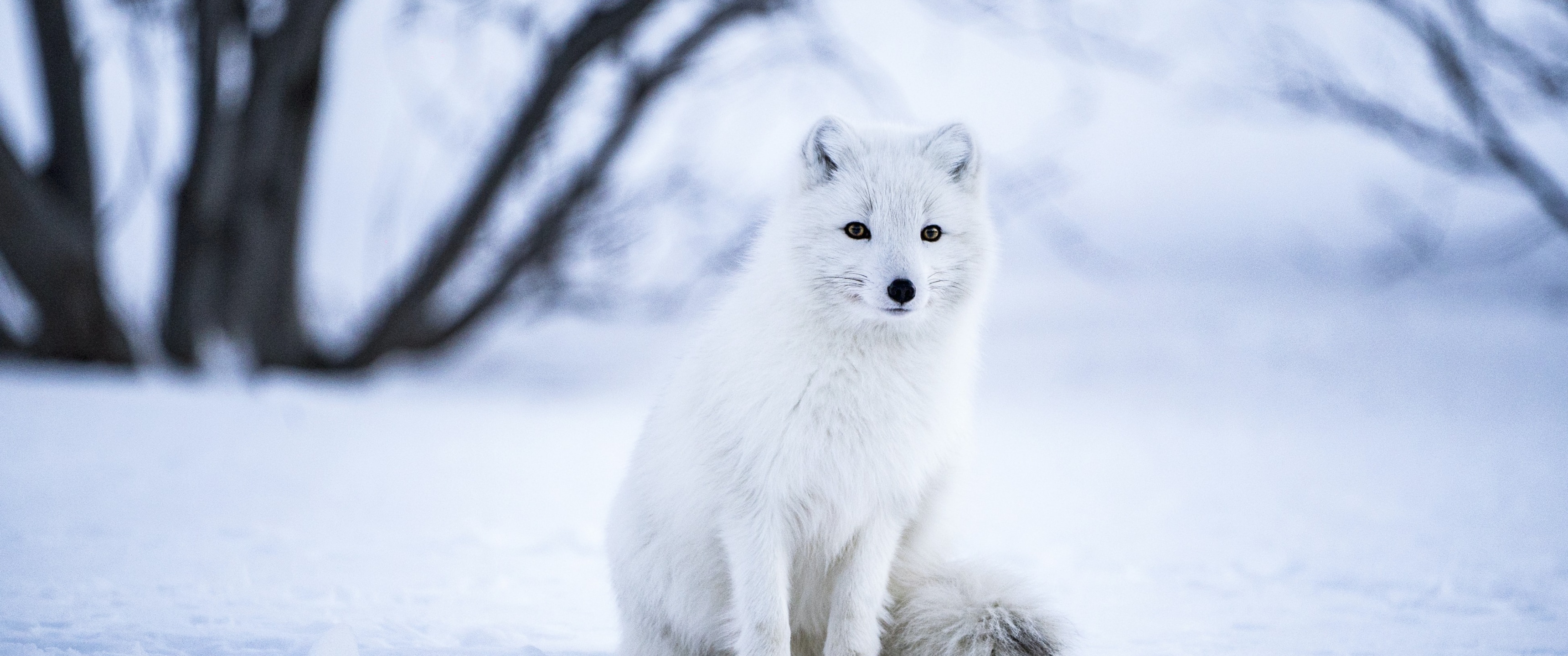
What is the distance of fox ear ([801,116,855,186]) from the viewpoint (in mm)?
2596

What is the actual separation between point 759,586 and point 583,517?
2477 mm

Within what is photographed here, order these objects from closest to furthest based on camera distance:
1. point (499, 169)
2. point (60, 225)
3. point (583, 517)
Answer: point (583, 517), point (60, 225), point (499, 169)

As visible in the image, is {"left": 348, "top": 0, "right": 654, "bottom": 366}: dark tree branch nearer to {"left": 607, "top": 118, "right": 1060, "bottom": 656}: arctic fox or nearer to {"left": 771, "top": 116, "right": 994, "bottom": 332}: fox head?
{"left": 771, "top": 116, "right": 994, "bottom": 332}: fox head

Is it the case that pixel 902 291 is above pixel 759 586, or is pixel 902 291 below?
above

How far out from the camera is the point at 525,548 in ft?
13.0

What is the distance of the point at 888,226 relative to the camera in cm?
245

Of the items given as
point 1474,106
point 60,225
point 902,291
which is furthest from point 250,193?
point 1474,106

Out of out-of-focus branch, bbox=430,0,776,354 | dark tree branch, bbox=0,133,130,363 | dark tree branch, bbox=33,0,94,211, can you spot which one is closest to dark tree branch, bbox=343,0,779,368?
out-of-focus branch, bbox=430,0,776,354

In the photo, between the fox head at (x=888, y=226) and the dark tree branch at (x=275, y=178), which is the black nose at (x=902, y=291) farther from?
the dark tree branch at (x=275, y=178)

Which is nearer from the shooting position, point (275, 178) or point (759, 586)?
point (759, 586)

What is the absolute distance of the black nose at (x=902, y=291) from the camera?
2.35 m

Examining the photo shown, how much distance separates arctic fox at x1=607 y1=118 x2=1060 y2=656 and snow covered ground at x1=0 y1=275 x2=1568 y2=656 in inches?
12.4

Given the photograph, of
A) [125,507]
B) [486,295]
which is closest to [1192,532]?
[125,507]

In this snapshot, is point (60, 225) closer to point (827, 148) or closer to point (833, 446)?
point (827, 148)
